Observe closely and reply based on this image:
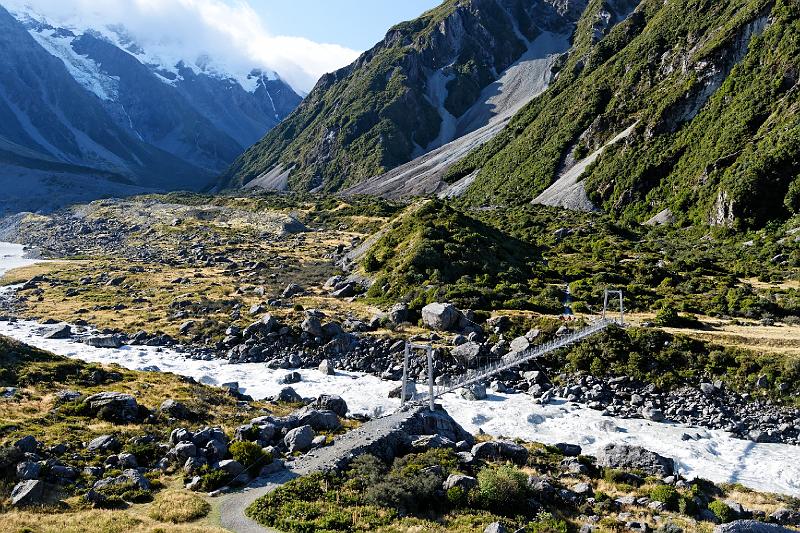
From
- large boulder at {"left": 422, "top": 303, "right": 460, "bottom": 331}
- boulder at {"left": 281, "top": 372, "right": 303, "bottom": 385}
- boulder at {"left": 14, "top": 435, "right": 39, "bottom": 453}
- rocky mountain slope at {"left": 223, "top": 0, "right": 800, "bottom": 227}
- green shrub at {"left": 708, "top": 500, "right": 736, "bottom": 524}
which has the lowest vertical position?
green shrub at {"left": 708, "top": 500, "right": 736, "bottom": 524}

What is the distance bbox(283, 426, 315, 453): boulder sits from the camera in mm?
26047

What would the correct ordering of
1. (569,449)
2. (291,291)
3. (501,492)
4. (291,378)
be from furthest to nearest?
(291,291) < (291,378) < (569,449) < (501,492)

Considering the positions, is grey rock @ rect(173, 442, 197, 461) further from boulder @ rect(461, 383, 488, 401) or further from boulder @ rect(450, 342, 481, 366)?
boulder @ rect(450, 342, 481, 366)

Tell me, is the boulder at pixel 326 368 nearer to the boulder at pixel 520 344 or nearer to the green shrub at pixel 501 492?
the boulder at pixel 520 344

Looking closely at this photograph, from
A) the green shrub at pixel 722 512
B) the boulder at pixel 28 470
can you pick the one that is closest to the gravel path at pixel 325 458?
the boulder at pixel 28 470

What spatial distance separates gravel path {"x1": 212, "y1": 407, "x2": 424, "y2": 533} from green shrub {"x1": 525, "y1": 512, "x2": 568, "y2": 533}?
805cm

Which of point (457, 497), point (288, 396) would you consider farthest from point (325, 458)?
point (288, 396)

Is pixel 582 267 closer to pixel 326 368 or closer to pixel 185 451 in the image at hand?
pixel 326 368

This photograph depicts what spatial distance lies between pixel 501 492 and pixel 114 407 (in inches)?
814

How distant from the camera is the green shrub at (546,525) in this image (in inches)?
743

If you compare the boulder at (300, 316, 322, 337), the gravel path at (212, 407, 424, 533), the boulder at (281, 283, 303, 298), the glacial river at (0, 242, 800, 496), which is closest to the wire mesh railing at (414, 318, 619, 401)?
the glacial river at (0, 242, 800, 496)

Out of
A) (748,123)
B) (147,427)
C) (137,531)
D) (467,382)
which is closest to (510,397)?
(467,382)

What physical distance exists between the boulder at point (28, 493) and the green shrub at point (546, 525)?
1745 centimetres

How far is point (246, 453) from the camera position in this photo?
928 inches
